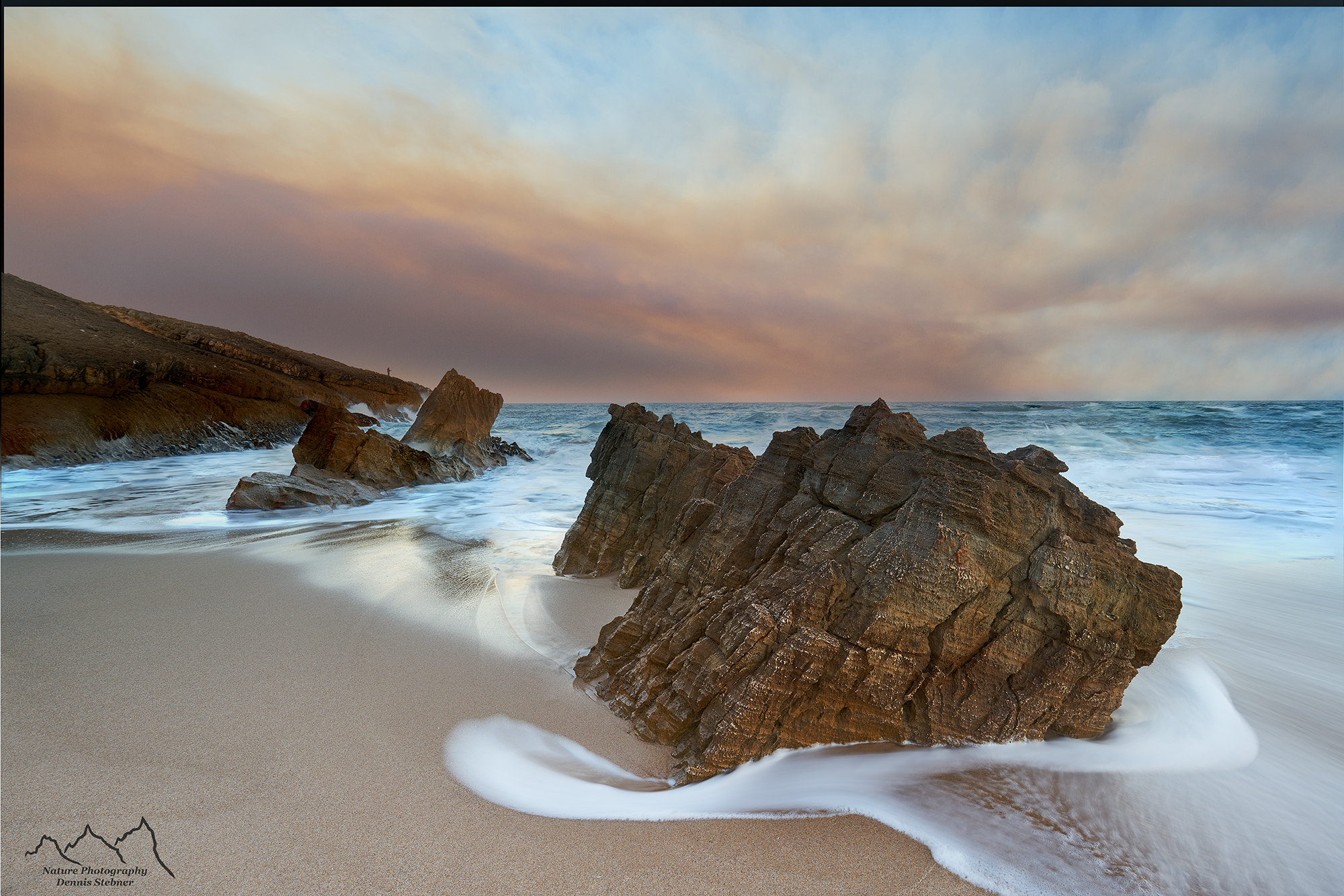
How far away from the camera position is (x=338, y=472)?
1437cm

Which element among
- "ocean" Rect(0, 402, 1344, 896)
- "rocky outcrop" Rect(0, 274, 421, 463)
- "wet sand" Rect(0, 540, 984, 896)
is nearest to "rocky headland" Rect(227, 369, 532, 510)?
"ocean" Rect(0, 402, 1344, 896)

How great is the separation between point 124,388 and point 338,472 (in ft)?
55.4

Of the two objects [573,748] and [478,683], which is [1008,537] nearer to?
[573,748]

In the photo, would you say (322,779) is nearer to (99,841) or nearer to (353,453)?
(99,841)

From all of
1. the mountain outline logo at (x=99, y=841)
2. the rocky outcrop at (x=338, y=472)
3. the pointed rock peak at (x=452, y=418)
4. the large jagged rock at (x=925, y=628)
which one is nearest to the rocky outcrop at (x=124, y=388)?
the pointed rock peak at (x=452, y=418)

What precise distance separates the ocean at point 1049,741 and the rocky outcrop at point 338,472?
0.62m

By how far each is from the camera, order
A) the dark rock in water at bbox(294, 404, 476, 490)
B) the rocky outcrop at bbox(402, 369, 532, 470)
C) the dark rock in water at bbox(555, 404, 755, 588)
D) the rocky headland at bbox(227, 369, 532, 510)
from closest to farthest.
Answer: the dark rock in water at bbox(555, 404, 755, 588) < the rocky headland at bbox(227, 369, 532, 510) < the dark rock in water at bbox(294, 404, 476, 490) < the rocky outcrop at bbox(402, 369, 532, 470)

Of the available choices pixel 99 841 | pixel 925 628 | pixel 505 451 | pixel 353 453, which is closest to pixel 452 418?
pixel 505 451

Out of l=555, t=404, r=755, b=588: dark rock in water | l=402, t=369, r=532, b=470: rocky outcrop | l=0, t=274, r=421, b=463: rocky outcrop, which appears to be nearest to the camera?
l=555, t=404, r=755, b=588: dark rock in water

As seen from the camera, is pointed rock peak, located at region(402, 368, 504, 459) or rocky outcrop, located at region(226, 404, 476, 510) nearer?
rocky outcrop, located at region(226, 404, 476, 510)

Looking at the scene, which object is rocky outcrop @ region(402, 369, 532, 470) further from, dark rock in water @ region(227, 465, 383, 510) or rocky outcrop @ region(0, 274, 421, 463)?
dark rock in water @ region(227, 465, 383, 510)

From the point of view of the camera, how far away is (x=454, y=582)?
7020mm

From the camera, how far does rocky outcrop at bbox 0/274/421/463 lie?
61.0 feet

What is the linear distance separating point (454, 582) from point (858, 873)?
586 cm
